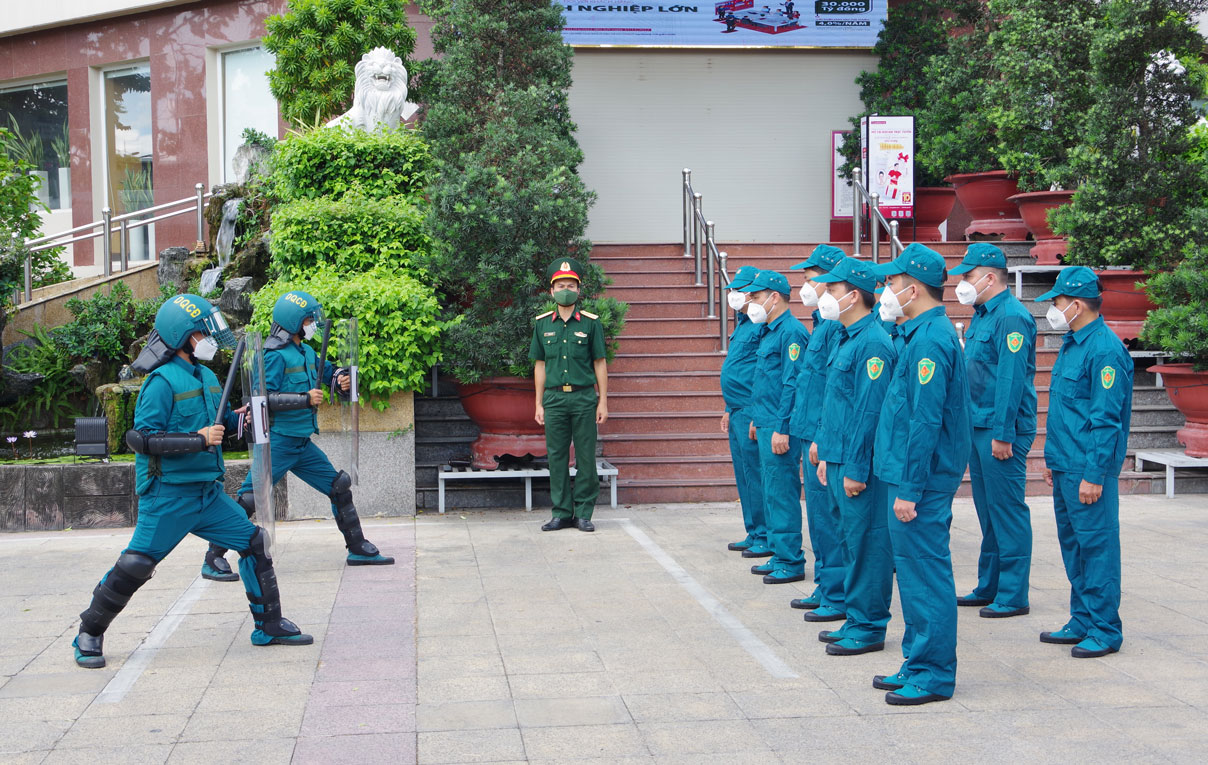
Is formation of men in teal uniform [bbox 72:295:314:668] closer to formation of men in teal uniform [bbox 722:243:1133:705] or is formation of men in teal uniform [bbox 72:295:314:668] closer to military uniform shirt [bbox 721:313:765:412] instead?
formation of men in teal uniform [bbox 722:243:1133:705]

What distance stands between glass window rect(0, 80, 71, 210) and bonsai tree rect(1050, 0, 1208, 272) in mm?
16341

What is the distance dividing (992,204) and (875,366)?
9.31 meters

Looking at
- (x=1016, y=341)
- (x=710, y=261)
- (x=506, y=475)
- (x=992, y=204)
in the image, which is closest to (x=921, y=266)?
(x=1016, y=341)

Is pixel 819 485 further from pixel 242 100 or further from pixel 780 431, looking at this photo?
pixel 242 100

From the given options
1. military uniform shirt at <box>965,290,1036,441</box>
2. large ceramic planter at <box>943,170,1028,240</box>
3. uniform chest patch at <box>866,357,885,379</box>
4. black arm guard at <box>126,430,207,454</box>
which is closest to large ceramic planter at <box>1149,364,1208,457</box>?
large ceramic planter at <box>943,170,1028,240</box>

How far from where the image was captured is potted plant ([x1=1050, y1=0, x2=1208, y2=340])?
11.1 m

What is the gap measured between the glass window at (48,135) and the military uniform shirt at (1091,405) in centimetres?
1811

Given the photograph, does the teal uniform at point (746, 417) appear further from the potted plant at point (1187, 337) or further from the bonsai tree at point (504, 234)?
the potted plant at point (1187, 337)

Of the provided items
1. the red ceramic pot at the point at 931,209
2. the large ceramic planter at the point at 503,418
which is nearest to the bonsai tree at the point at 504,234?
the large ceramic planter at the point at 503,418

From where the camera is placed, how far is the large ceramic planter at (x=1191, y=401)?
10086 millimetres

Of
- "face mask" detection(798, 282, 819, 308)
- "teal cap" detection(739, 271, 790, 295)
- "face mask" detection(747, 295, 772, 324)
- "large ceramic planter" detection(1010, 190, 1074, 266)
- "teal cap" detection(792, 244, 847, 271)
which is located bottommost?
"face mask" detection(747, 295, 772, 324)

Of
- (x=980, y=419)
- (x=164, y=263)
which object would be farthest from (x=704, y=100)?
(x=980, y=419)

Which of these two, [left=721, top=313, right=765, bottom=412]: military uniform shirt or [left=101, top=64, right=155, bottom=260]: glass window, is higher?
[left=101, top=64, right=155, bottom=260]: glass window

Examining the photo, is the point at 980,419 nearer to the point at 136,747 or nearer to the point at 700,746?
the point at 700,746
